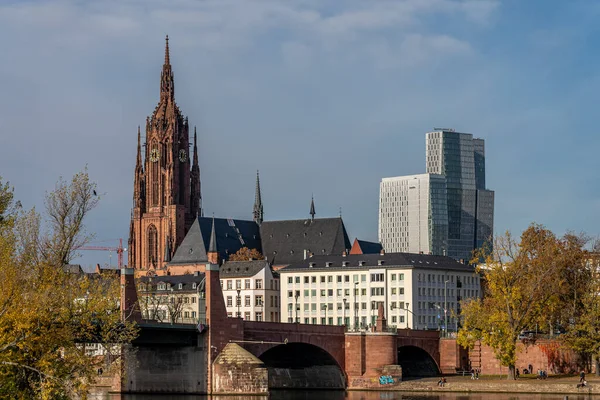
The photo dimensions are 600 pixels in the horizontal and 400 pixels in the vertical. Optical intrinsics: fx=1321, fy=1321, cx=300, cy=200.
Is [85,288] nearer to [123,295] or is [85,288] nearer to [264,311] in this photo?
[123,295]

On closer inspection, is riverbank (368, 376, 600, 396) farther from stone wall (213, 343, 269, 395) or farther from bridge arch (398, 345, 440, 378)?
stone wall (213, 343, 269, 395)

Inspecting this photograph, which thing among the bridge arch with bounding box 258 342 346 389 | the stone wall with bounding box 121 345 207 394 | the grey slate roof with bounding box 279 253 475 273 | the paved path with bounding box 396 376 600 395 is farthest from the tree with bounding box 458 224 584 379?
the grey slate roof with bounding box 279 253 475 273

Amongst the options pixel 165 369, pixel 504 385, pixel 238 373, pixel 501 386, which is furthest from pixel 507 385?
pixel 165 369

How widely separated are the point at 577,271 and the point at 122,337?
2685 inches

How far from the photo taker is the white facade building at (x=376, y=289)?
18338 centimetres

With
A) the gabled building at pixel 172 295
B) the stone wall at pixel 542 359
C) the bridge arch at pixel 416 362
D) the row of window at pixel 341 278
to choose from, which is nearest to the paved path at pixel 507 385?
the stone wall at pixel 542 359

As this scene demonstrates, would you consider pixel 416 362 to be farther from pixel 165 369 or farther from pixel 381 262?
pixel 165 369

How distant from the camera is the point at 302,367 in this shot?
147125 mm

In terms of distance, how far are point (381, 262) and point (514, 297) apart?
55178mm

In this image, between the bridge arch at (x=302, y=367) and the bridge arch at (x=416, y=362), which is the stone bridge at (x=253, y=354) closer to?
the bridge arch at (x=302, y=367)

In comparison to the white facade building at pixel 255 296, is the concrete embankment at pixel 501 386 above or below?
below

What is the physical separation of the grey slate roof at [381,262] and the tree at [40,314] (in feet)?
349

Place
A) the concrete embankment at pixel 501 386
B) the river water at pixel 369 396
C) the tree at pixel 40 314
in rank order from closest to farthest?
the tree at pixel 40 314 → the river water at pixel 369 396 → the concrete embankment at pixel 501 386

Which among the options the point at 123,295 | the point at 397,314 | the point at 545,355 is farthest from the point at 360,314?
the point at 123,295
